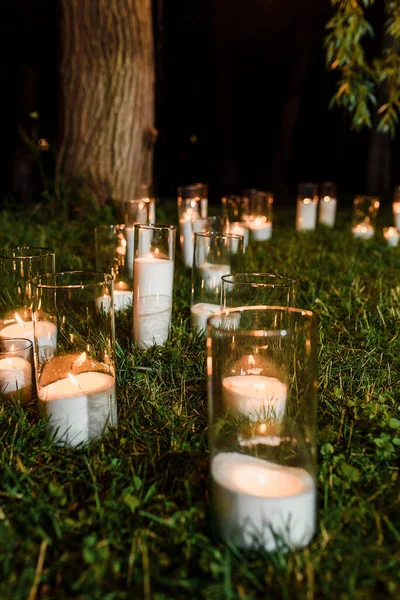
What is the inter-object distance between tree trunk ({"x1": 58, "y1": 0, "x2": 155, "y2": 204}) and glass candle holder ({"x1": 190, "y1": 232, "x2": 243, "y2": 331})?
3166mm

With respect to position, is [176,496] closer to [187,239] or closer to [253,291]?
[253,291]

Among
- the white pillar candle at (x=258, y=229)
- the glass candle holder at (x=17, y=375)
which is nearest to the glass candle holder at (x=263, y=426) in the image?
the glass candle holder at (x=17, y=375)

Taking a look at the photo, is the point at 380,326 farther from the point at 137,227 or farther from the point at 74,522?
the point at 74,522

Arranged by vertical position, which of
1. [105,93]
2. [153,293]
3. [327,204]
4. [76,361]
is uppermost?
[105,93]

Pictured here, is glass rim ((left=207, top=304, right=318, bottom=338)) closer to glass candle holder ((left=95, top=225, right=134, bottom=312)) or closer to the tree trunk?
glass candle holder ((left=95, top=225, right=134, bottom=312))

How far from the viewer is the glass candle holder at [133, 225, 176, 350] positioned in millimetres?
3035

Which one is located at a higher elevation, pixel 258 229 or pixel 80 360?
pixel 258 229

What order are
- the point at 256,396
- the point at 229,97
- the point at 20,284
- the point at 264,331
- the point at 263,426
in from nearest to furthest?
the point at 264,331 < the point at 263,426 < the point at 256,396 < the point at 20,284 < the point at 229,97

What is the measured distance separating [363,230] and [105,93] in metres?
2.77

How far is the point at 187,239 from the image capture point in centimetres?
490

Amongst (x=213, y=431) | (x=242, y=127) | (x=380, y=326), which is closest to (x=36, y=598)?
(x=213, y=431)

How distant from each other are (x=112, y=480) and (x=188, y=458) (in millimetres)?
281

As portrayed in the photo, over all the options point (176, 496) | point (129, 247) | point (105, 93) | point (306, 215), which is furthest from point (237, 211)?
point (176, 496)

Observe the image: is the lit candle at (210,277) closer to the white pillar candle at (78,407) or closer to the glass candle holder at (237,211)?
the white pillar candle at (78,407)
